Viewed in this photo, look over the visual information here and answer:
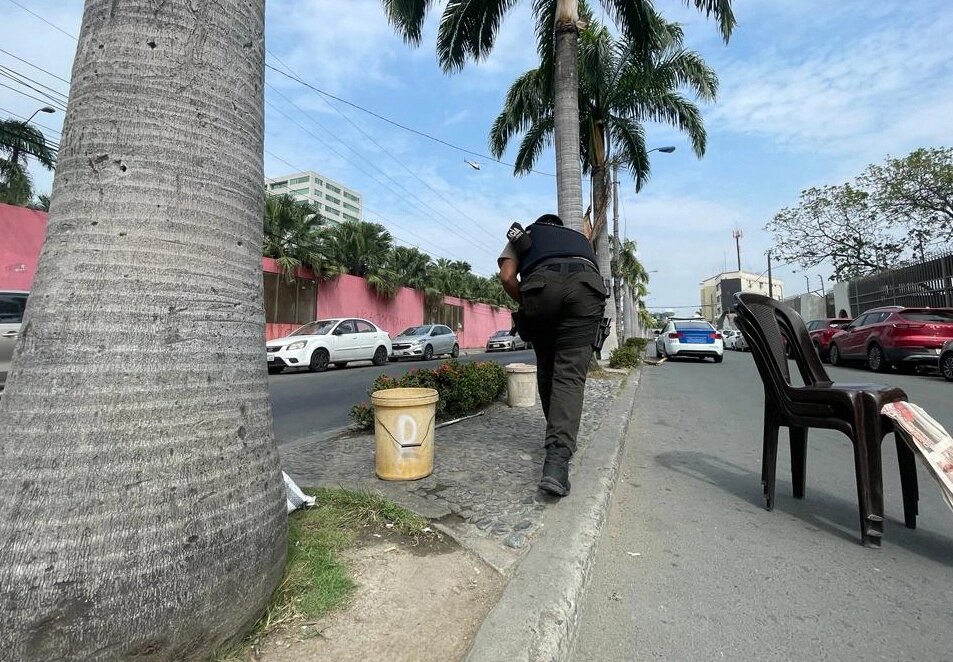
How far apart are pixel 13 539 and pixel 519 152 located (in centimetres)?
1505

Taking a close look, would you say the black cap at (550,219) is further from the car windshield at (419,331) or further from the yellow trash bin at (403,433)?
the car windshield at (419,331)

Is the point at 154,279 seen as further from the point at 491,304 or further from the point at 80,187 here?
the point at 491,304

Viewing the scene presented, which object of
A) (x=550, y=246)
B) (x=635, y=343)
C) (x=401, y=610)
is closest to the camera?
(x=401, y=610)

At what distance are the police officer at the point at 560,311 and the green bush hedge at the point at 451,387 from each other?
7.89 feet

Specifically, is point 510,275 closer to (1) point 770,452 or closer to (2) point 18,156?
(1) point 770,452

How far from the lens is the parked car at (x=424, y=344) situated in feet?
61.9

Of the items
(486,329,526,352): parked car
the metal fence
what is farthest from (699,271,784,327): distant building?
(486,329,526,352): parked car

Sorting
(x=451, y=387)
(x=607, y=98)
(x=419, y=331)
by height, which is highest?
(x=607, y=98)

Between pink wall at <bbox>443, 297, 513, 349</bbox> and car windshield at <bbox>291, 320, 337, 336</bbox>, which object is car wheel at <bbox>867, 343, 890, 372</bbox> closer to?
car windshield at <bbox>291, 320, 337, 336</bbox>

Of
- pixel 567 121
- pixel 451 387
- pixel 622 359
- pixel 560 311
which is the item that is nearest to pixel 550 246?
pixel 560 311

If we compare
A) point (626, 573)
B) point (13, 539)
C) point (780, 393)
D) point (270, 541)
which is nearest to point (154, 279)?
point (13, 539)

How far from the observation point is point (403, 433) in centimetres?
329

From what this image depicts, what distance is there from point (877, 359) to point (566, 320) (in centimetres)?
1258

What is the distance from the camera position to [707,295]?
355ft
